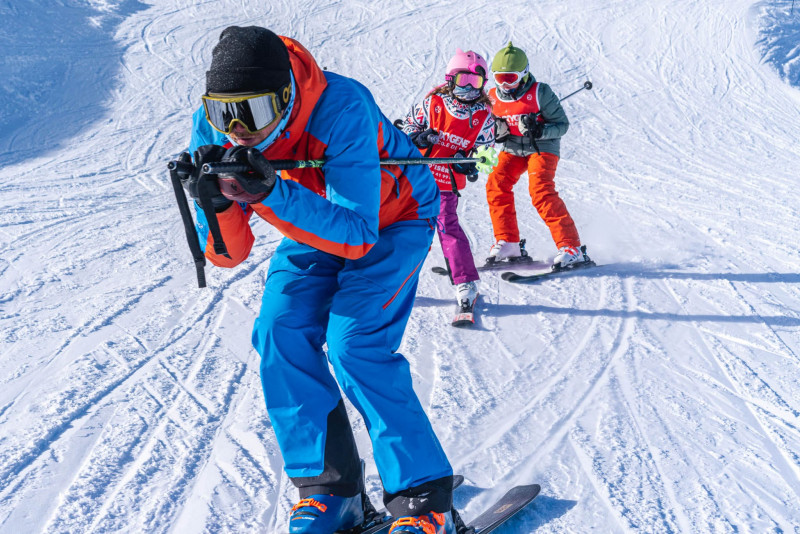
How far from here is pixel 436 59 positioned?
41.1ft

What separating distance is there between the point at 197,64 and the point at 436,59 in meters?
4.27

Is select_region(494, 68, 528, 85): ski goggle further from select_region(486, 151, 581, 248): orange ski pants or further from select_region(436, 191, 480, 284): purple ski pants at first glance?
select_region(436, 191, 480, 284): purple ski pants

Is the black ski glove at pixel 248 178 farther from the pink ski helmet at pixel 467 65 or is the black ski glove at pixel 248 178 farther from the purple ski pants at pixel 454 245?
the pink ski helmet at pixel 467 65

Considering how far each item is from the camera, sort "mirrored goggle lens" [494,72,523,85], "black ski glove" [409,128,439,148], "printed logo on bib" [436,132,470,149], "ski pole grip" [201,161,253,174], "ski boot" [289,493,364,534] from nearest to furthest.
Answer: "ski pole grip" [201,161,253,174] < "ski boot" [289,493,364,534] < "black ski glove" [409,128,439,148] < "printed logo on bib" [436,132,470,149] < "mirrored goggle lens" [494,72,523,85]

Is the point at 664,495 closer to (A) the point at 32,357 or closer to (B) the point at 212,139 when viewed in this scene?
(B) the point at 212,139

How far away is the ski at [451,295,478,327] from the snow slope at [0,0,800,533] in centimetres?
9

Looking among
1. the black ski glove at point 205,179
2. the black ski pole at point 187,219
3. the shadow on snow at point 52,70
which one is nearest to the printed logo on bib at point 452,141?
the black ski pole at point 187,219

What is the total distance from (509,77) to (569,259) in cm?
160

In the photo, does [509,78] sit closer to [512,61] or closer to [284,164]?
[512,61]

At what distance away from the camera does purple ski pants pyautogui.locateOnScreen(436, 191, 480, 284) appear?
16.3 ft

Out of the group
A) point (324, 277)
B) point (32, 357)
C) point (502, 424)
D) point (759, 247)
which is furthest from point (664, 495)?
point (759, 247)

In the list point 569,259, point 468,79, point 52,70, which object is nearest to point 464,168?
point 468,79

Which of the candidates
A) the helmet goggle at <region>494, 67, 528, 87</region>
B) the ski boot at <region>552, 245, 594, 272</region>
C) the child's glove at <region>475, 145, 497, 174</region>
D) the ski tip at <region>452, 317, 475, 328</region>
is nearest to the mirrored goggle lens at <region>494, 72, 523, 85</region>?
the helmet goggle at <region>494, 67, 528, 87</region>

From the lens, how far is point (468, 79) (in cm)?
499
